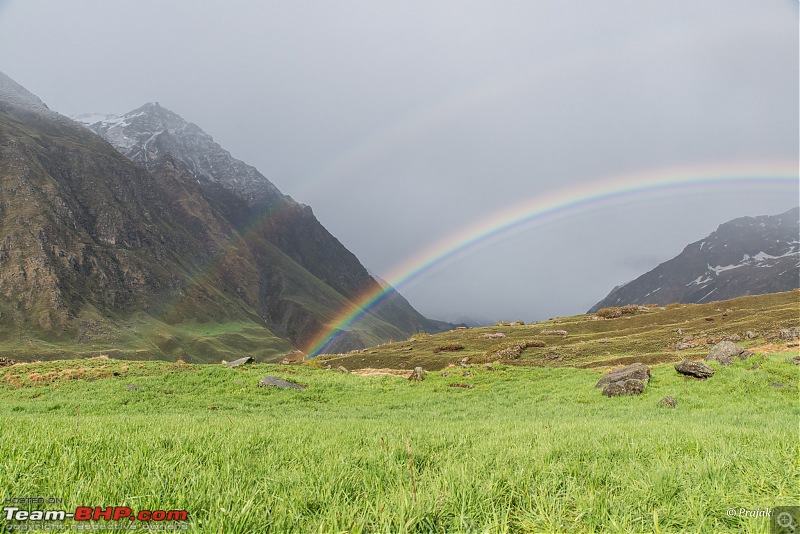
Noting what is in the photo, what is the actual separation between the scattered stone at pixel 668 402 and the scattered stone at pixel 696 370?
17.4 ft

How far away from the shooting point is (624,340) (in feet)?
171

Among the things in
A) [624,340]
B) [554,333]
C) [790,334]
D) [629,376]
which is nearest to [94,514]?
[629,376]

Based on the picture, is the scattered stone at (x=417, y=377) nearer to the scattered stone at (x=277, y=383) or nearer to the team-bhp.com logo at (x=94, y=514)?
the scattered stone at (x=277, y=383)

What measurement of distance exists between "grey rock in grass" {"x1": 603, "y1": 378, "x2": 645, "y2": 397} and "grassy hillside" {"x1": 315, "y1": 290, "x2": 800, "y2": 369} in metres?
16.2

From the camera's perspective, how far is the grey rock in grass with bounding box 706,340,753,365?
23.8 metres

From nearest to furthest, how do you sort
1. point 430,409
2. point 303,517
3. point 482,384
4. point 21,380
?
point 303,517
point 430,409
point 21,380
point 482,384

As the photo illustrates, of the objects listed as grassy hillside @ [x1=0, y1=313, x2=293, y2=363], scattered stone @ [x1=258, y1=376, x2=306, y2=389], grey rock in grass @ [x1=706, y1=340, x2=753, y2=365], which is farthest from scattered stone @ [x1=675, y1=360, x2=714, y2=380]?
grassy hillside @ [x1=0, y1=313, x2=293, y2=363]

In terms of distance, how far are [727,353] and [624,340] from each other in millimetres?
29541

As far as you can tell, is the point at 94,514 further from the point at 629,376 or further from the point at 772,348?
the point at 772,348

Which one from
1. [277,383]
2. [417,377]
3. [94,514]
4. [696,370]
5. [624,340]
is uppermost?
[94,514]

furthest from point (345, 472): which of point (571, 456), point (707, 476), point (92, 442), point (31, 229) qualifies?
point (31, 229)

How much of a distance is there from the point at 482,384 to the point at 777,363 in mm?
17387

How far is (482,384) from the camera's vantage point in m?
29.3

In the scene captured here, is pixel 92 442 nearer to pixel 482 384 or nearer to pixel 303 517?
pixel 303 517
